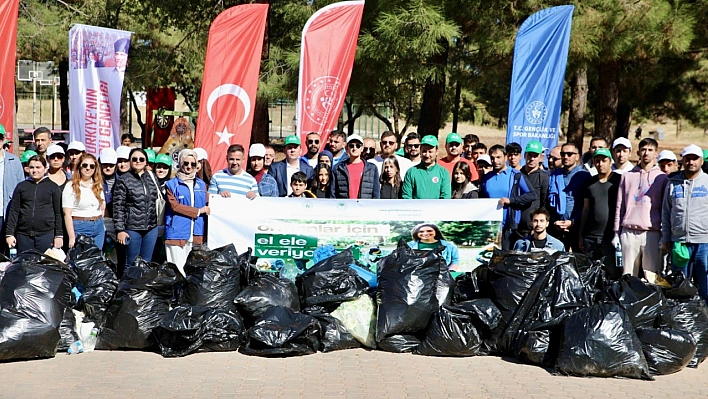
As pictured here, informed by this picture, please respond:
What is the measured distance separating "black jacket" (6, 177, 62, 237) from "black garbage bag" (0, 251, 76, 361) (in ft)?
2.87

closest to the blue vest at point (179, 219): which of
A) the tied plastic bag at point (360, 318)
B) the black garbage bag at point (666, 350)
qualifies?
the tied plastic bag at point (360, 318)

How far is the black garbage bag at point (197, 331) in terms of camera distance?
7.00 m

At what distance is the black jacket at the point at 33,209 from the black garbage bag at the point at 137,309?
1.24m

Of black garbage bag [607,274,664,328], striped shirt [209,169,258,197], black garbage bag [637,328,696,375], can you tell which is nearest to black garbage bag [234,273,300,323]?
striped shirt [209,169,258,197]

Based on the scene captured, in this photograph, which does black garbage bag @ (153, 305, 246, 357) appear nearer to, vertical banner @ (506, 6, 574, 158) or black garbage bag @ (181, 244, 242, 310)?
black garbage bag @ (181, 244, 242, 310)

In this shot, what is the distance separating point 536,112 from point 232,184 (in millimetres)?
4912

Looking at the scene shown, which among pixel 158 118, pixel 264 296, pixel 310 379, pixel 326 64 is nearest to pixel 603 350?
pixel 310 379

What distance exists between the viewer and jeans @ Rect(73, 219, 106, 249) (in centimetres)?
827

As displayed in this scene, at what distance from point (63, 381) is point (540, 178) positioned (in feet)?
16.4

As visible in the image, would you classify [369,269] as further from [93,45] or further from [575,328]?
[93,45]

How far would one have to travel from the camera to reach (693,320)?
7055 mm

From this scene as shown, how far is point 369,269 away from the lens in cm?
806

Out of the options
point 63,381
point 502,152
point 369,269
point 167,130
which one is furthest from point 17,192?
point 167,130

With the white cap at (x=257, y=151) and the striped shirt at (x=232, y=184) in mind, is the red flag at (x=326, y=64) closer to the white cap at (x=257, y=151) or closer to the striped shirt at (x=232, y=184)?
the white cap at (x=257, y=151)
